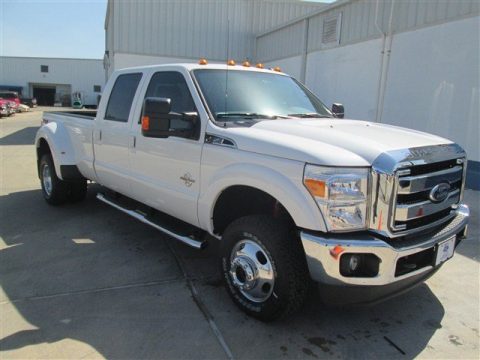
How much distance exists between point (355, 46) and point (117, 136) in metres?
9.35

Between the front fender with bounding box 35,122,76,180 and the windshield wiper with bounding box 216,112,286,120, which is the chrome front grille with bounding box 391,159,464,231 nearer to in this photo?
the windshield wiper with bounding box 216,112,286,120

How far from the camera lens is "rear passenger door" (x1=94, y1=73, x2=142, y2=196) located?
4.66 meters

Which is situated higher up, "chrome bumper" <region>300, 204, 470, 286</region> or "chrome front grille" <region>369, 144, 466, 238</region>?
"chrome front grille" <region>369, 144, 466, 238</region>

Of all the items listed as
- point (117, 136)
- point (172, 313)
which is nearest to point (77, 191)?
point (117, 136)

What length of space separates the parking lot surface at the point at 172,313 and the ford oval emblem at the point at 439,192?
1.02 meters

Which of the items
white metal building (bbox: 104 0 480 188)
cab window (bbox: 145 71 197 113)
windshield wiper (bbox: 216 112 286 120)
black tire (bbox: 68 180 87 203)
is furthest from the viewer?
white metal building (bbox: 104 0 480 188)

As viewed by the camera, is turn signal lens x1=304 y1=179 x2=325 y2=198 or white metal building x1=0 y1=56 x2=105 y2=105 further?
white metal building x1=0 y1=56 x2=105 y2=105

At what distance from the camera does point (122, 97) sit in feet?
16.1

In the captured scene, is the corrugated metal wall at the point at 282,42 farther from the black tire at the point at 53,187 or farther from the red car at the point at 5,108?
the red car at the point at 5,108

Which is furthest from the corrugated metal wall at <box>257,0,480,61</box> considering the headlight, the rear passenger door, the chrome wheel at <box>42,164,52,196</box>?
the chrome wheel at <box>42,164,52,196</box>

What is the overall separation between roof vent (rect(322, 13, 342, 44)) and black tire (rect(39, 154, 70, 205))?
377 inches

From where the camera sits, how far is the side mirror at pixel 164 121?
3.31m

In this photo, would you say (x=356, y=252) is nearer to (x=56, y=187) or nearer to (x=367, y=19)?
(x=56, y=187)

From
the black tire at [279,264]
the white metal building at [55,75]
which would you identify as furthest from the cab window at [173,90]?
the white metal building at [55,75]
